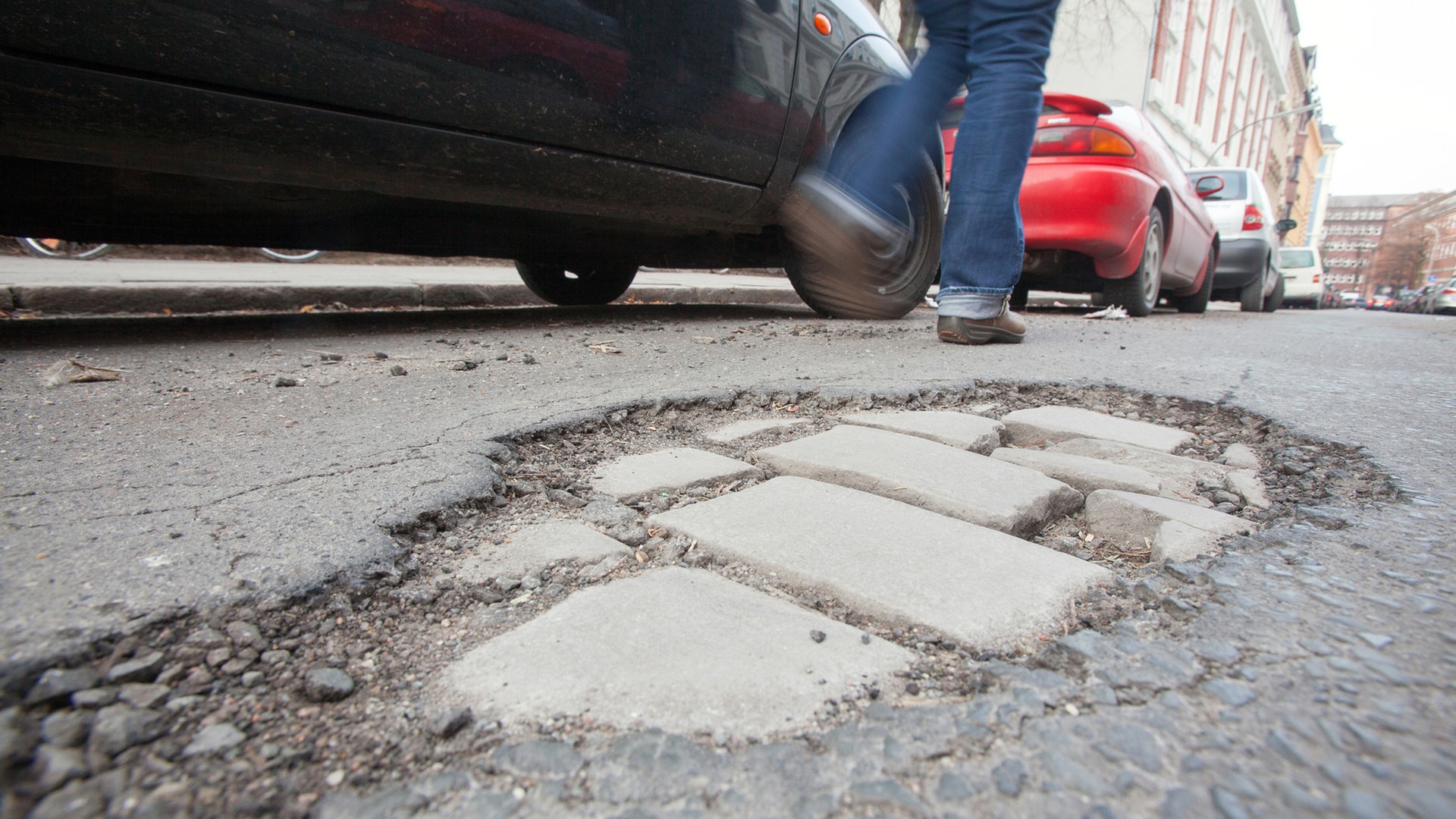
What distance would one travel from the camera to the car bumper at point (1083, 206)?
15.1 feet

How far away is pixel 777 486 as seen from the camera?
1.39 m

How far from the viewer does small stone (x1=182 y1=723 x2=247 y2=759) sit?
0.68m

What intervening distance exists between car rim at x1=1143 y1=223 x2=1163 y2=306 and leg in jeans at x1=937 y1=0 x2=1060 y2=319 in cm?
271

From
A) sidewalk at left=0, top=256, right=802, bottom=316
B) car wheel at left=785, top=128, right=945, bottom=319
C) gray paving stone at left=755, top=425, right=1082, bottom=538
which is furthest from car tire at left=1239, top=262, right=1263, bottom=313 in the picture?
gray paving stone at left=755, top=425, right=1082, bottom=538

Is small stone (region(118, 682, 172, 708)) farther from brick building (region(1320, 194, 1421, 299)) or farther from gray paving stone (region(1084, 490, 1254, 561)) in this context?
brick building (region(1320, 194, 1421, 299))

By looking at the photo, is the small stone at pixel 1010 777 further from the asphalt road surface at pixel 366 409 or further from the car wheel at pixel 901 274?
the car wheel at pixel 901 274

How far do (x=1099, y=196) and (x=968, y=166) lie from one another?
6.92ft

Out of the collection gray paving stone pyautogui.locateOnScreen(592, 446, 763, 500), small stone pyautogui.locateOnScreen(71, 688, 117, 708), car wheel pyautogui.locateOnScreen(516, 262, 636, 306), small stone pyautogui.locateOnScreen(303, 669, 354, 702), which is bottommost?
small stone pyautogui.locateOnScreen(303, 669, 354, 702)

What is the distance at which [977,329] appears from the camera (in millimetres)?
3164

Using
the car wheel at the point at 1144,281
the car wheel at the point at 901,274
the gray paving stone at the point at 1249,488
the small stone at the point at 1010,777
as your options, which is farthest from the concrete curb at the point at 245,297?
the small stone at the point at 1010,777

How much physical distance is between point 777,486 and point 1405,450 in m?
1.37

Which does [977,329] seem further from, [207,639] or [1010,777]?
[207,639]

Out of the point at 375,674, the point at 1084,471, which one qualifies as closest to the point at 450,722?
the point at 375,674

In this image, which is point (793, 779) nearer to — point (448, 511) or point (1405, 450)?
point (448, 511)
